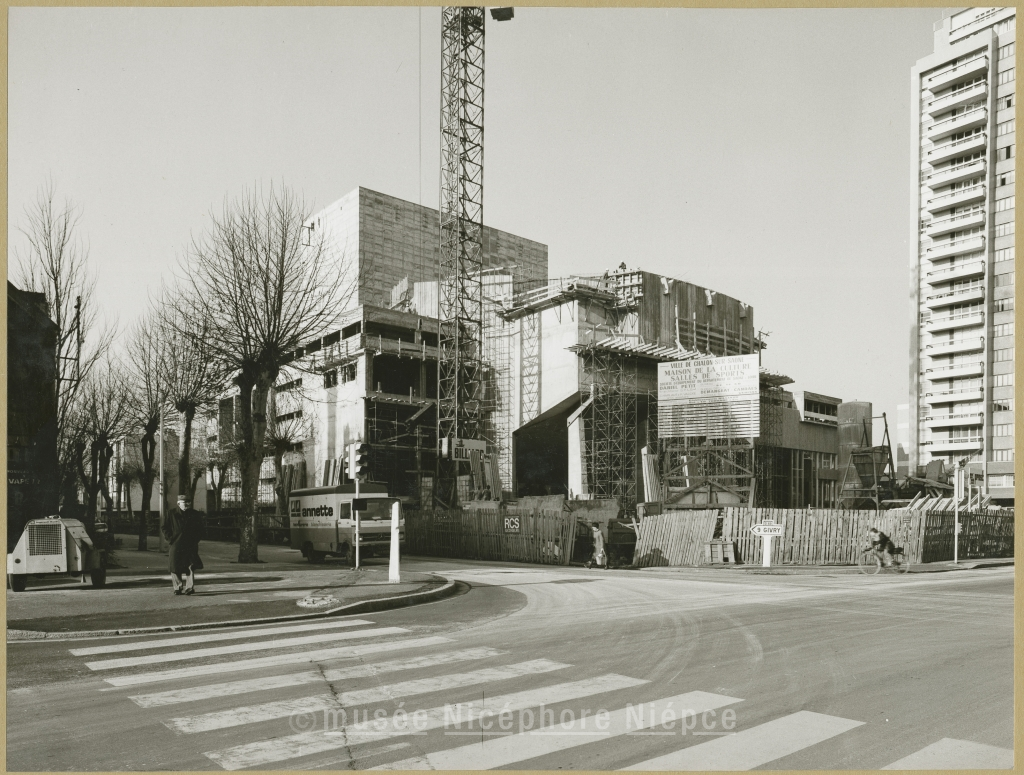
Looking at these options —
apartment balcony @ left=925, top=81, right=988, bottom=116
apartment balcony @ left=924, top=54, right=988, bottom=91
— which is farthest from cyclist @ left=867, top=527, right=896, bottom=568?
apartment balcony @ left=924, top=54, right=988, bottom=91

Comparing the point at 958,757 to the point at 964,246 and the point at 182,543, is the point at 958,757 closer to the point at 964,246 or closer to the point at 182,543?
the point at 182,543

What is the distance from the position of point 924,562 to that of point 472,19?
4270 centimetres

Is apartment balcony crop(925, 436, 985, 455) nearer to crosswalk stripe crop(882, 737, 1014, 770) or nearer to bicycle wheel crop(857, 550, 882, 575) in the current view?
bicycle wheel crop(857, 550, 882, 575)

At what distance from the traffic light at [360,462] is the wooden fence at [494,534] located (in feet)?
44.0

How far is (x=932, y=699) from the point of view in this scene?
6441mm

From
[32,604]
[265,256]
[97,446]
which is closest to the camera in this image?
[32,604]

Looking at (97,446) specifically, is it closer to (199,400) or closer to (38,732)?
(199,400)

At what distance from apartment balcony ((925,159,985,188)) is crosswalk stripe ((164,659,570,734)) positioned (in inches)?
3022

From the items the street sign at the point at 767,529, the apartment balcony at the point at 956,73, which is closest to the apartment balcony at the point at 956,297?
the apartment balcony at the point at 956,73

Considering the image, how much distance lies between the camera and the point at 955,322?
235ft

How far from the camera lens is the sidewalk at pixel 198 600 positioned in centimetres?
1014

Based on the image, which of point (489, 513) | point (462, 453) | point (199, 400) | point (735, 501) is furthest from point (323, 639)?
point (462, 453)

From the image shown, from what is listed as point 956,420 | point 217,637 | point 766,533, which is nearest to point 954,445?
point 956,420

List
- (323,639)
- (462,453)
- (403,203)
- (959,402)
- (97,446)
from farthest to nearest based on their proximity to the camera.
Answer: (959,402) → (403,203) → (462,453) → (97,446) → (323,639)
